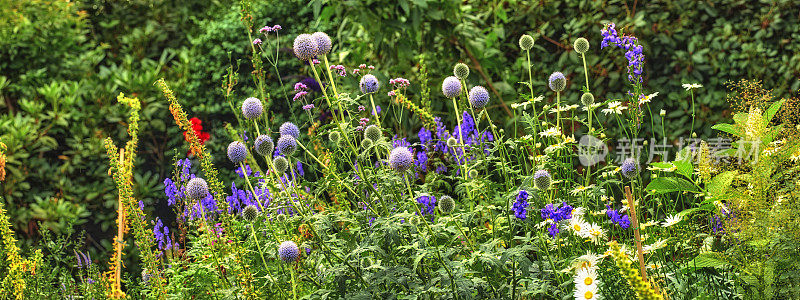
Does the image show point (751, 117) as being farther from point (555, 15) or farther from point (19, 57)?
point (19, 57)

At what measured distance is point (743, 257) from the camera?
7.00 feet

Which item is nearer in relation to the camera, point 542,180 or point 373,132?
point 542,180

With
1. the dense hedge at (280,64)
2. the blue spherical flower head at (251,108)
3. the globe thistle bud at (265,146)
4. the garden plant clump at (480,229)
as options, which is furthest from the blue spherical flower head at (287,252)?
the dense hedge at (280,64)

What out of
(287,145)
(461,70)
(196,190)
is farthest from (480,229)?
(196,190)

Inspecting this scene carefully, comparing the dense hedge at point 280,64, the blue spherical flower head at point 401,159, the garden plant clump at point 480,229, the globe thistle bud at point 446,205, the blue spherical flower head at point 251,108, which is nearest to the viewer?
the garden plant clump at point 480,229

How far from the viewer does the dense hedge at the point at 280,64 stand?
180 inches

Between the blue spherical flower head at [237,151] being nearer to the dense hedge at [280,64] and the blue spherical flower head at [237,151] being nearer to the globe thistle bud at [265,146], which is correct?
Result: the globe thistle bud at [265,146]

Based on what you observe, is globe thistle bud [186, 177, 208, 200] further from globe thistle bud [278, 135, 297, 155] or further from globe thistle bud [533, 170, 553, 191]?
globe thistle bud [533, 170, 553, 191]

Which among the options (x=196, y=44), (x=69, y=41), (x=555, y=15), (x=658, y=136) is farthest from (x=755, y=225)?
(x=69, y=41)

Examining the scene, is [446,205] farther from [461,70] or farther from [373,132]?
[461,70]

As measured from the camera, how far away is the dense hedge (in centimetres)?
458

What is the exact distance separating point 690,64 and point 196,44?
3.60 meters

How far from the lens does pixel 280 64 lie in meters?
5.37

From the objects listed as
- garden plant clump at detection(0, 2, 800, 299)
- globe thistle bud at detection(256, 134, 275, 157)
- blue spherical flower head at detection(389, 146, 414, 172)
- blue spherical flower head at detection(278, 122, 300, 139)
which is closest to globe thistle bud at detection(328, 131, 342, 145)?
garden plant clump at detection(0, 2, 800, 299)
